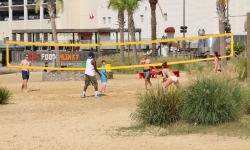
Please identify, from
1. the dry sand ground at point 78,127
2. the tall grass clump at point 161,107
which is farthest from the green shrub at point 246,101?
the dry sand ground at point 78,127

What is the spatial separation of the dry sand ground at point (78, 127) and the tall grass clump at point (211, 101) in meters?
0.68

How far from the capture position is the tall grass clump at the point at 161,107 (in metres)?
13.8

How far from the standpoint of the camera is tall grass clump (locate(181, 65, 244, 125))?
13281 millimetres

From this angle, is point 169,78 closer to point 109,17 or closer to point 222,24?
point 222,24

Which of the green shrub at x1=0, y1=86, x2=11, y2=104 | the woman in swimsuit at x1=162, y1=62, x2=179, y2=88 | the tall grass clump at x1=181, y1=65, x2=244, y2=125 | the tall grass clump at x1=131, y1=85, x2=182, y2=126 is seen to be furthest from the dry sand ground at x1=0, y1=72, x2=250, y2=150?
the woman in swimsuit at x1=162, y1=62, x2=179, y2=88

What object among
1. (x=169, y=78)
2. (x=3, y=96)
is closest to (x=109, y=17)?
(x=3, y=96)

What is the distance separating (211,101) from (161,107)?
3.87 feet

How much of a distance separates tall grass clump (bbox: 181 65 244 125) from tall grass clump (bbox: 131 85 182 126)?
22 cm

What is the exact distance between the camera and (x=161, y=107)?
45.4 feet

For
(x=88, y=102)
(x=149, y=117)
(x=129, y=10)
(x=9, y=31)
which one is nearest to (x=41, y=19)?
(x=9, y=31)

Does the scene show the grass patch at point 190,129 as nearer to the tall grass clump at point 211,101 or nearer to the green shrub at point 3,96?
the tall grass clump at point 211,101

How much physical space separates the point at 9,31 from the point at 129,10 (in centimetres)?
5087

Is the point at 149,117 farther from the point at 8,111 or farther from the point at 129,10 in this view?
the point at 129,10

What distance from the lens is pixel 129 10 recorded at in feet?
159
